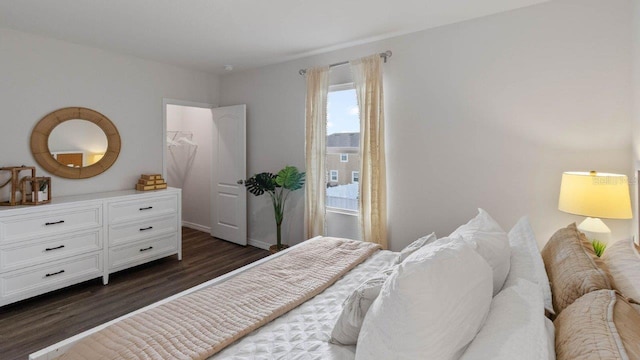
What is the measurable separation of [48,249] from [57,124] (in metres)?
1.34

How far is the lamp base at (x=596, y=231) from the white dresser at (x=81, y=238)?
156 inches

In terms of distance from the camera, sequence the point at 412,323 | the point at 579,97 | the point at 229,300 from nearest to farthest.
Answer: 1. the point at 412,323
2. the point at 229,300
3. the point at 579,97

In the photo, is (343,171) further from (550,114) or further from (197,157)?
(197,157)

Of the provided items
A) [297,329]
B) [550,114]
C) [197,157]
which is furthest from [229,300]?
[197,157]

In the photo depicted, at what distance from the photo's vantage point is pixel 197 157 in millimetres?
5453

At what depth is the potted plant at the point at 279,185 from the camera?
3803 millimetres

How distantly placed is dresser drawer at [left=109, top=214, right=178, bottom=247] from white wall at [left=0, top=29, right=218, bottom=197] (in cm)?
68

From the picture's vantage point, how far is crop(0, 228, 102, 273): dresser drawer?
2.69 meters

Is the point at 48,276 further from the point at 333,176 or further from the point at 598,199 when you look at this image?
the point at 598,199

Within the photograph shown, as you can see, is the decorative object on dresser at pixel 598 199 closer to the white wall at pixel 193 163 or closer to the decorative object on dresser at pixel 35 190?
the decorative object on dresser at pixel 35 190

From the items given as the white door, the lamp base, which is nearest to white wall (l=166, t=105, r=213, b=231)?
the white door

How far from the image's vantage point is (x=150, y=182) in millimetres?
3865

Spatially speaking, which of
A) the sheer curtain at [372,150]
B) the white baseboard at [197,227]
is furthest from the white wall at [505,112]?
the white baseboard at [197,227]

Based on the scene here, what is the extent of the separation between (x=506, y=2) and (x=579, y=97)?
3.01 ft
